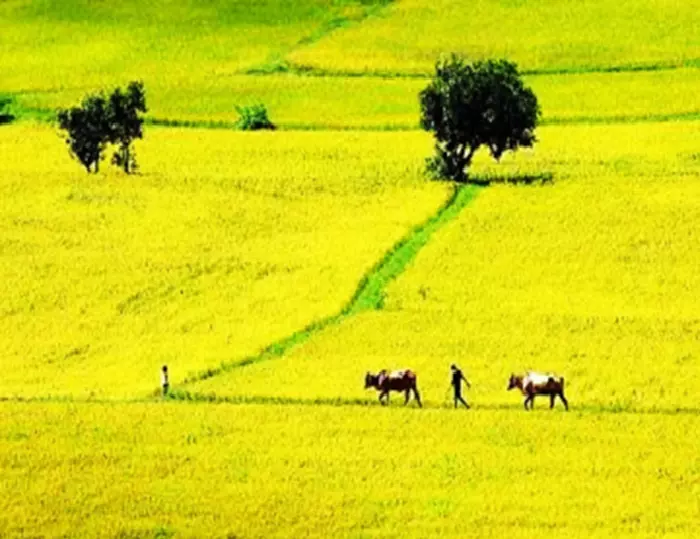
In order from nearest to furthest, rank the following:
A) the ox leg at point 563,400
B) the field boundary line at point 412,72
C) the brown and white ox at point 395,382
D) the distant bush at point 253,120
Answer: the ox leg at point 563,400, the brown and white ox at point 395,382, the distant bush at point 253,120, the field boundary line at point 412,72

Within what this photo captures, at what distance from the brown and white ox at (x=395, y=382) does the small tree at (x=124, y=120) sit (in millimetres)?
41291

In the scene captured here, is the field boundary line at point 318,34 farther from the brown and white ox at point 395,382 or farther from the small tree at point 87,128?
the brown and white ox at point 395,382

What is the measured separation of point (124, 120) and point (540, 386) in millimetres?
44433

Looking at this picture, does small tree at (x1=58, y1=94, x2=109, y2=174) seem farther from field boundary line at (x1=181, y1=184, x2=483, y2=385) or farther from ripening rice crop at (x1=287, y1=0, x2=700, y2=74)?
ripening rice crop at (x1=287, y1=0, x2=700, y2=74)

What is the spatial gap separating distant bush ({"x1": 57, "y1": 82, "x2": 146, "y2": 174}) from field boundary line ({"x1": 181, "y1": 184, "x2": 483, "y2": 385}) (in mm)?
15063

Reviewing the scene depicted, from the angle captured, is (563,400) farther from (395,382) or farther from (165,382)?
(165,382)

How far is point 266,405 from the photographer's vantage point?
175 feet

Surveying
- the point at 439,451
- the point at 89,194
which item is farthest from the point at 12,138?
the point at 439,451

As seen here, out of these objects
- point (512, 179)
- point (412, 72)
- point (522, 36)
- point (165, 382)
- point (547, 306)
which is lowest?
point (165, 382)

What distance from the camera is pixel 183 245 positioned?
74.4 m

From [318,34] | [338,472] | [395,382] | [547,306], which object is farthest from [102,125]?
[338,472]

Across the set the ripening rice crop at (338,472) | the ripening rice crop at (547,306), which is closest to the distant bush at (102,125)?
the ripening rice crop at (547,306)

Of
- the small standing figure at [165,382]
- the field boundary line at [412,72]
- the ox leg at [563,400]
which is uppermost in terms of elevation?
the field boundary line at [412,72]

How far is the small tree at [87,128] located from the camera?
92.4 metres
